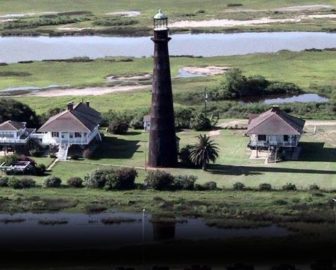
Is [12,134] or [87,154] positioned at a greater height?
[12,134]

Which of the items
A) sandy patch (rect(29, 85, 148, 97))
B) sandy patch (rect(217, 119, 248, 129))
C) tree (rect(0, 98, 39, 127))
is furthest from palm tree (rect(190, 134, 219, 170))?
sandy patch (rect(29, 85, 148, 97))

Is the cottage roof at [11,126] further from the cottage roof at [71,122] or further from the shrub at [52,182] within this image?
the shrub at [52,182]

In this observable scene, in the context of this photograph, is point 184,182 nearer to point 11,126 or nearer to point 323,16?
point 11,126

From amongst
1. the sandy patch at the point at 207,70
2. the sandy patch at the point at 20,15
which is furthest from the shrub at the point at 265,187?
the sandy patch at the point at 20,15

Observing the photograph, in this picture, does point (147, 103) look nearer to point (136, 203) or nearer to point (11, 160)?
point (11, 160)

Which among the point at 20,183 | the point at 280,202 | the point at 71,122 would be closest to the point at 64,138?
the point at 71,122

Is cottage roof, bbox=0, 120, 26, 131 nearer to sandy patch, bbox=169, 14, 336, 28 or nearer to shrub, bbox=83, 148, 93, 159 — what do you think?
shrub, bbox=83, 148, 93, 159
